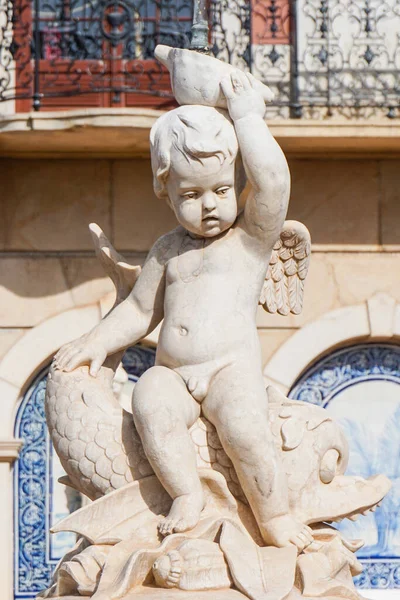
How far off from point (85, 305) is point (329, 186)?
1.89 meters

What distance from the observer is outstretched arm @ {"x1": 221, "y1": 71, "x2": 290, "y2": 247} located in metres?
7.29

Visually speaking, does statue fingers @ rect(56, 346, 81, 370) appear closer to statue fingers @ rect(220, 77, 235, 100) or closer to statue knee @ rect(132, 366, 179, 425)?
statue knee @ rect(132, 366, 179, 425)

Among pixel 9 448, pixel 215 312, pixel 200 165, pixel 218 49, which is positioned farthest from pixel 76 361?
pixel 218 49

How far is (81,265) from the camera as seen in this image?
14.4 meters

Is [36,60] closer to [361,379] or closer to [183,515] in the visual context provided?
[361,379]

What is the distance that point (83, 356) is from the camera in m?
7.55

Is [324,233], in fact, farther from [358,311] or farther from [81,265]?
[81,265]

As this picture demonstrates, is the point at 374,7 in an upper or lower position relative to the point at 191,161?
upper

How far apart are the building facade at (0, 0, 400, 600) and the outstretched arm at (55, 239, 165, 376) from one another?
6.45 meters

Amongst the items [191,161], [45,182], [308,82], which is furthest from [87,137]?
[191,161]

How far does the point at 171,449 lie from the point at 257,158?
1058 millimetres

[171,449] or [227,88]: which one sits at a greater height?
[227,88]

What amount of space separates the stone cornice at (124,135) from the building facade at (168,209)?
31mm

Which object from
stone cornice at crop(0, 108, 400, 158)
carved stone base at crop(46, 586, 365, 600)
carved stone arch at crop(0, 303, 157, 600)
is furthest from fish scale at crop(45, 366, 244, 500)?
carved stone arch at crop(0, 303, 157, 600)
